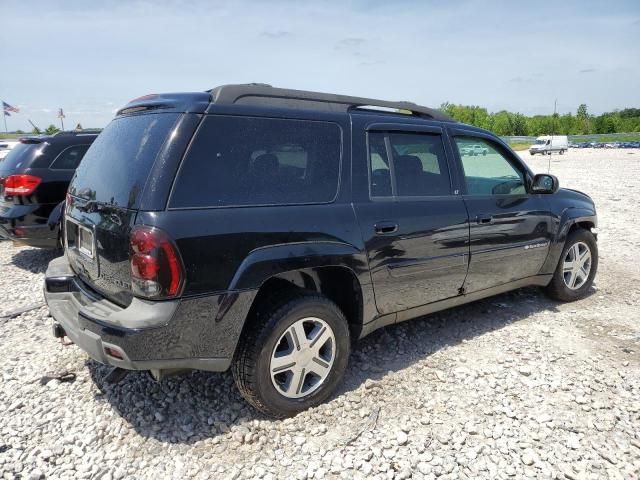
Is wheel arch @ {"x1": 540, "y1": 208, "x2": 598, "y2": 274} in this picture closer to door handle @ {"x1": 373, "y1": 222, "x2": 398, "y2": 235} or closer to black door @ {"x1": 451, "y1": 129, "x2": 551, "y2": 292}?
black door @ {"x1": 451, "y1": 129, "x2": 551, "y2": 292}

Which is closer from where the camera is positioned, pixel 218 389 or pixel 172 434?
pixel 172 434

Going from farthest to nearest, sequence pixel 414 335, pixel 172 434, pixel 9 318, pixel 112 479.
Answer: pixel 9 318, pixel 414 335, pixel 172 434, pixel 112 479

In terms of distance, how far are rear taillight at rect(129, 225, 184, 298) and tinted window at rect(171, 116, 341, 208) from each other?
21cm

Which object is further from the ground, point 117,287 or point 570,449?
point 117,287

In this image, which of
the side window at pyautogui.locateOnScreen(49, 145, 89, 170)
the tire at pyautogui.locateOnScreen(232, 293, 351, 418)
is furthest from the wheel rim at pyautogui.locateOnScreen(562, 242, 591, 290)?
the side window at pyautogui.locateOnScreen(49, 145, 89, 170)

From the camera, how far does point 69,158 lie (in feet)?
21.3

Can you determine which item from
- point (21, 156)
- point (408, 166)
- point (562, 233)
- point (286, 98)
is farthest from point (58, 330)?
point (562, 233)

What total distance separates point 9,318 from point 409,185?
154 inches

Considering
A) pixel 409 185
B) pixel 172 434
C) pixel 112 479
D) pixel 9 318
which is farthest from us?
pixel 9 318

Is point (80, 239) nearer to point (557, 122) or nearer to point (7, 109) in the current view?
point (7, 109)

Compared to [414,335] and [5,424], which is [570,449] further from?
[5,424]

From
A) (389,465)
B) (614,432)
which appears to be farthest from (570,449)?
(389,465)

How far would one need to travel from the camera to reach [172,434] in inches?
116

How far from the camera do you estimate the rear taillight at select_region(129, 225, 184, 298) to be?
2.50 metres
